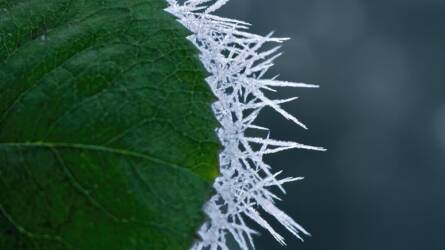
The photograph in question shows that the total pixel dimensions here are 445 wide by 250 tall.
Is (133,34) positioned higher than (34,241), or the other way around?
(133,34)

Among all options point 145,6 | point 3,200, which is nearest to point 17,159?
point 3,200

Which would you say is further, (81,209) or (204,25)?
(204,25)

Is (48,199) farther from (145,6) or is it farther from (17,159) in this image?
(145,6)
